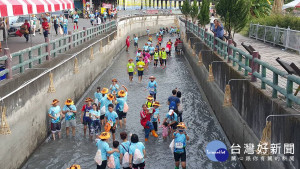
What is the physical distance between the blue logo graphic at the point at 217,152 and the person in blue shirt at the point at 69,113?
17.5ft

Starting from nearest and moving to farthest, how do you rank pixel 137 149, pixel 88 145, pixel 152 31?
pixel 137 149, pixel 88 145, pixel 152 31

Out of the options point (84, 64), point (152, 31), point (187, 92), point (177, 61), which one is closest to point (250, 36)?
point (177, 61)

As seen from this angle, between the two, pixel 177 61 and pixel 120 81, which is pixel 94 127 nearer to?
pixel 120 81

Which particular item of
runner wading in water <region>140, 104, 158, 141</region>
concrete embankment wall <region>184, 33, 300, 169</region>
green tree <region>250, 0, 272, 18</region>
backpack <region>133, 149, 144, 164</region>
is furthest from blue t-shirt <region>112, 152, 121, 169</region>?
green tree <region>250, 0, 272, 18</region>

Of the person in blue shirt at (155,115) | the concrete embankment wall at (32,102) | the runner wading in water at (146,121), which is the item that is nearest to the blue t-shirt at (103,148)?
the concrete embankment wall at (32,102)

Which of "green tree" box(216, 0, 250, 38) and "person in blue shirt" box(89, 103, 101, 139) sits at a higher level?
"green tree" box(216, 0, 250, 38)

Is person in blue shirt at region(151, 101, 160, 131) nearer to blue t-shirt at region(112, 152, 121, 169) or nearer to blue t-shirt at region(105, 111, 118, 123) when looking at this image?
blue t-shirt at region(105, 111, 118, 123)

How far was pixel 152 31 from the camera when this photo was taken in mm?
76438

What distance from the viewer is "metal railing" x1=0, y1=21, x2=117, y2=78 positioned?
13133 mm

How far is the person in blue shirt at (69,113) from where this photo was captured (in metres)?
14.5

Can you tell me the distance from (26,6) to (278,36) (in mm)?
16420

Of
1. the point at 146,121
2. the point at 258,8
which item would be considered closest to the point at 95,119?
the point at 146,121

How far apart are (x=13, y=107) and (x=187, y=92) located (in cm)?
1301

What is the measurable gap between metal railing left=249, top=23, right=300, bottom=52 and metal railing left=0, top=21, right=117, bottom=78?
13098 mm
